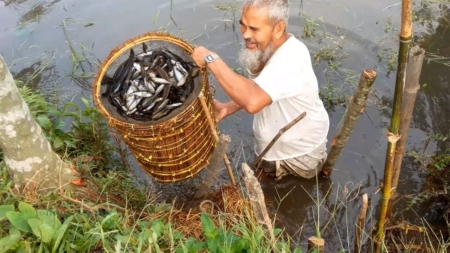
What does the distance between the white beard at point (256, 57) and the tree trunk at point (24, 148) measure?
1950 millimetres

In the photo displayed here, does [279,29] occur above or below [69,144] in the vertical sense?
above

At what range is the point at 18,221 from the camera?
325 centimetres

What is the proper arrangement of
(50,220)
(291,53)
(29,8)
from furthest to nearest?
(29,8)
(291,53)
(50,220)

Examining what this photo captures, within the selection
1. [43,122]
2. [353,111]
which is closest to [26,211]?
[43,122]

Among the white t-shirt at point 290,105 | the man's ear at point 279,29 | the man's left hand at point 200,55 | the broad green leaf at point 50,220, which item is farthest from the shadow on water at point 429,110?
the broad green leaf at point 50,220

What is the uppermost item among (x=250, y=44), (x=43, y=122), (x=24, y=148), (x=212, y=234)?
(x=250, y=44)

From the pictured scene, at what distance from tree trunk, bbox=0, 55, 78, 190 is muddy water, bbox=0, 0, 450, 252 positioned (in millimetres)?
1325

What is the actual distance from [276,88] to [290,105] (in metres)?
0.54

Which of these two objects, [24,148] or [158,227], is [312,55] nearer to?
[158,227]

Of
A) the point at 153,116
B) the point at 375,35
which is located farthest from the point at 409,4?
the point at 375,35

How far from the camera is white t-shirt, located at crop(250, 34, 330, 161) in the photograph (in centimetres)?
376

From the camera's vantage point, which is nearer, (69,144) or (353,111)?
(353,111)

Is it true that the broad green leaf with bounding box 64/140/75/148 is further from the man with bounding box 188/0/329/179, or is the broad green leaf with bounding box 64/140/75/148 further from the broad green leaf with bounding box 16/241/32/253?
the broad green leaf with bounding box 16/241/32/253

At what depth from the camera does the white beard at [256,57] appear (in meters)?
4.11
